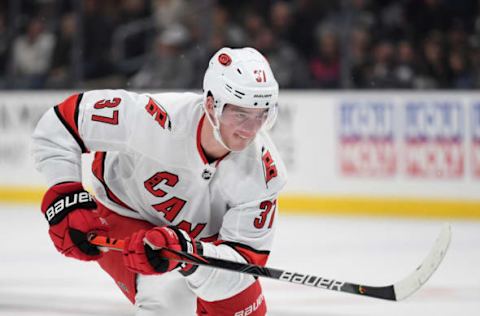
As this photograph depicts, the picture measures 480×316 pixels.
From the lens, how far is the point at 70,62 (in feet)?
29.8

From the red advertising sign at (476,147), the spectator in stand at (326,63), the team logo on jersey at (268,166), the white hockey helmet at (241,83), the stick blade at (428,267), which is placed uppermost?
the white hockey helmet at (241,83)

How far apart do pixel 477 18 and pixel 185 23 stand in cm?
265

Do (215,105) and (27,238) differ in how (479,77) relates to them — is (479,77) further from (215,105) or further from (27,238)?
(215,105)

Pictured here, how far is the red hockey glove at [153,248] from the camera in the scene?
3000mm

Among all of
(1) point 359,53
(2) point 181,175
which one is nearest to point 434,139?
(1) point 359,53

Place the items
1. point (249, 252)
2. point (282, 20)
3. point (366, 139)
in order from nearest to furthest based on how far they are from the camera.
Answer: point (249, 252) < point (366, 139) < point (282, 20)

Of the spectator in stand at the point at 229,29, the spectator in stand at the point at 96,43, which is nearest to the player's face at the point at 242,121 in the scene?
the spectator in stand at the point at 229,29

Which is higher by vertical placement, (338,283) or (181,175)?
(181,175)

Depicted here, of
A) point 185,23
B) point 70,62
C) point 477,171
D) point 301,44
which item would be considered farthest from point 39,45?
point 477,171

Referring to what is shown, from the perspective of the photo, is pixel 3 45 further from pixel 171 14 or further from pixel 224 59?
pixel 224 59

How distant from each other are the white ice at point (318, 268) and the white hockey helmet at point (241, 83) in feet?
6.00

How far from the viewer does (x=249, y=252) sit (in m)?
3.34

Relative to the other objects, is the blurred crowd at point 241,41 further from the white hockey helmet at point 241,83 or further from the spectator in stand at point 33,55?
the white hockey helmet at point 241,83

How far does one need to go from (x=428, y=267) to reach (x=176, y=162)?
A: 94 centimetres
